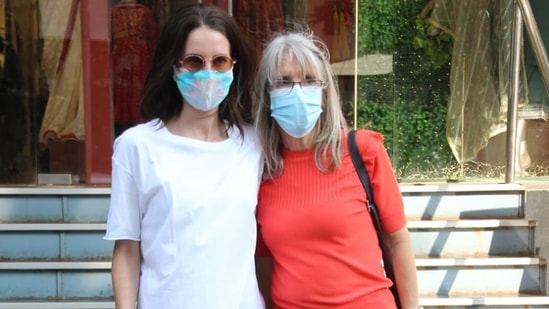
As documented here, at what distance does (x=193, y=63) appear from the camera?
1.77m

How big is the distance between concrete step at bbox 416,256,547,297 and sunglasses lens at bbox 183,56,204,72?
2.82 m

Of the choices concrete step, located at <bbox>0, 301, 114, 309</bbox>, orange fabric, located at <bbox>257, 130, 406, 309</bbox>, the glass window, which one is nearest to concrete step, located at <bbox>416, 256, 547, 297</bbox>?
the glass window

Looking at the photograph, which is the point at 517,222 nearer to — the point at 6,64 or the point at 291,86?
the point at 291,86

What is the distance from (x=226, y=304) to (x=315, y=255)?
0.29 metres

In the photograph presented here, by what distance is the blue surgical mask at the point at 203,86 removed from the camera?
173 cm

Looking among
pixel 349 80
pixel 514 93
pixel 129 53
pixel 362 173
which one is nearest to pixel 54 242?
pixel 129 53

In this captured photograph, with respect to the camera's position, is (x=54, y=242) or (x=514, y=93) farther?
(x=514, y=93)

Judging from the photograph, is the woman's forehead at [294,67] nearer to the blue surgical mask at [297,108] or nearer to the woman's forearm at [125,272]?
the blue surgical mask at [297,108]

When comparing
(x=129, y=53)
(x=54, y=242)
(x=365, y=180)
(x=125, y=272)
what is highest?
(x=129, y=53)

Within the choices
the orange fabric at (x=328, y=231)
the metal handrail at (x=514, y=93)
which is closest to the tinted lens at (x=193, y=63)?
the orange fabric at (x=328, y=231)

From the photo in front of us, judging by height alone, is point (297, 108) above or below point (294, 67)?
below

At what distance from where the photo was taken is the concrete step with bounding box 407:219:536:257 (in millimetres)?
4285

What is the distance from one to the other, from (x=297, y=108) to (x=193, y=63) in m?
0.33

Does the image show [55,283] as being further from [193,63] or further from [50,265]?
[193,63]
